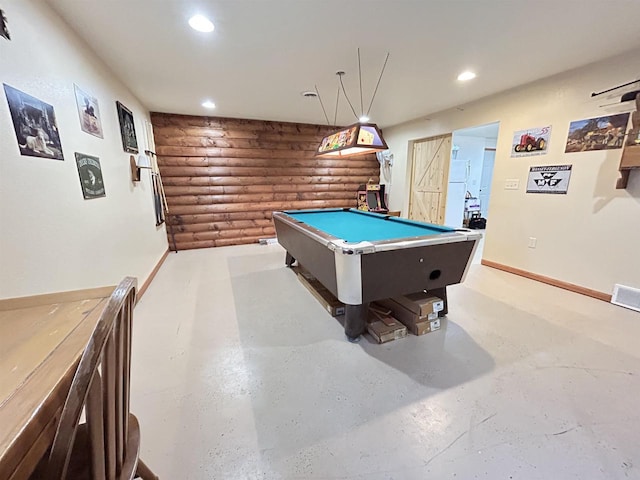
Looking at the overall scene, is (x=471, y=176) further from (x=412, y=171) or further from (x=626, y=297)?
(x=626, y=297)

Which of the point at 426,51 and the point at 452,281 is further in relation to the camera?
the point at 426,51

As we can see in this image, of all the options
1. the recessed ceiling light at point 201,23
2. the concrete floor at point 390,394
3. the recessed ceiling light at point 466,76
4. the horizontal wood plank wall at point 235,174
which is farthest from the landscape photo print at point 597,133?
the horizontal wood plank wall at point 235,174

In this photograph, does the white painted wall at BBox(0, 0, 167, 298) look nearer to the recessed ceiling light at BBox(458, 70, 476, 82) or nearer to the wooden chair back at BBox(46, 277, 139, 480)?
the wooden chair back at BBox(46, 277, 139, 480)

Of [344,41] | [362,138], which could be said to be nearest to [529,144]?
[362,138]

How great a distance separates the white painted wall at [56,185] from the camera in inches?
54.1

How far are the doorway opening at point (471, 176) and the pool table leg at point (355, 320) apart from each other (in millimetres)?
4344

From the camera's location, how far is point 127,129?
3189 mm

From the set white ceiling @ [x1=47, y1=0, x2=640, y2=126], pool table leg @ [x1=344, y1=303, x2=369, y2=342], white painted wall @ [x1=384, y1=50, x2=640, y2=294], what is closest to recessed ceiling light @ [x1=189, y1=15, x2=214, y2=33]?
white ceiling @ [x1=47, y1=0, x2=640, y2=126]

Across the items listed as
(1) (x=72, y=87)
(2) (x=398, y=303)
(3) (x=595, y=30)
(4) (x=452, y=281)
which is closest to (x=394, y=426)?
(2) (x=398, y=303)

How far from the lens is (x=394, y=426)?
4.69 ft

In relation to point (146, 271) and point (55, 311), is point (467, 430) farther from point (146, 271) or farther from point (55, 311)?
point (146, 271)

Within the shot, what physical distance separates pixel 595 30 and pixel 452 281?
2299 mm

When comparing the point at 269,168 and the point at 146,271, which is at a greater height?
the point at 269,168

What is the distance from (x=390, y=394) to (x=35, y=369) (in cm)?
162
